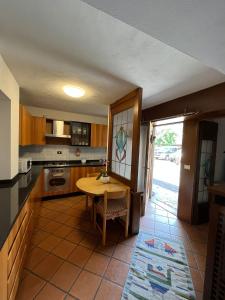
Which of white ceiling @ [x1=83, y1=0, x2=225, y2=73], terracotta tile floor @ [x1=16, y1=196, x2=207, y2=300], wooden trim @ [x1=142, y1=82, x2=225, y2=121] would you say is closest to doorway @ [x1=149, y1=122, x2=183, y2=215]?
wooden trim @ [x1=142, y1=82, x2=225, y2=121]

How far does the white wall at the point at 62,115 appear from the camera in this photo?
382 centimetres

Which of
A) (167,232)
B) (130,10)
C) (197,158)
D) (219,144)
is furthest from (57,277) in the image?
(219,144)

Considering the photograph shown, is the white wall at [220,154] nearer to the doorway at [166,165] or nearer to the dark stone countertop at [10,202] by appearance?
the doorway at [166,165]

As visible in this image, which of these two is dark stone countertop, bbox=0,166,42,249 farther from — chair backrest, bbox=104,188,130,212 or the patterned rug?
the patterned rug

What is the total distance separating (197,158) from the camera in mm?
2682

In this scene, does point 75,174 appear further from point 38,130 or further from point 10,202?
point 10,202

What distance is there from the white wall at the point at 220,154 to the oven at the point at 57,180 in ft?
11.6

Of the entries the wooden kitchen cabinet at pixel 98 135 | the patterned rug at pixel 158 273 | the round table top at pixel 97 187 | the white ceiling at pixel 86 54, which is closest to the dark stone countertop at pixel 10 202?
the round table top at pixel 97 187

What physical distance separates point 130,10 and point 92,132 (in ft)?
11.9

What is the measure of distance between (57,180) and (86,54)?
9.94ft

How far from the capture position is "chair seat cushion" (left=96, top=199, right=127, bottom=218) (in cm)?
217

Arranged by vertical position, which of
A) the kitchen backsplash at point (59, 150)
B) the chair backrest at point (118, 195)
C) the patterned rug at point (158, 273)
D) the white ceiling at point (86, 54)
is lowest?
the patterned rug at point (158, 273)

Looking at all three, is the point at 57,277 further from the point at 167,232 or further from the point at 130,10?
the point at 130,10

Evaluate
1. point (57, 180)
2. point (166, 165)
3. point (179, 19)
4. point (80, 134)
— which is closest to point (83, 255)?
point (57, 180)
